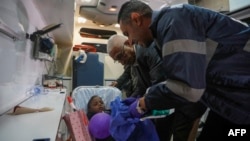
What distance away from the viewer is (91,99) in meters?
2.48

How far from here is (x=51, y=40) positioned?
109 inches

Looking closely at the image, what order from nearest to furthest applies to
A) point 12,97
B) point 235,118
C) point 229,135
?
point 235,118 < point 229,135 < point 12,97

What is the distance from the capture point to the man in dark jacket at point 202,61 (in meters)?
0.75

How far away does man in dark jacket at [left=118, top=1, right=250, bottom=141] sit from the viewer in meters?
0.75

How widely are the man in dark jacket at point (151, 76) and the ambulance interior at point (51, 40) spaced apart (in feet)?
2.54

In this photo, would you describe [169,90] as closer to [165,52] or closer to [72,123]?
[165,52]

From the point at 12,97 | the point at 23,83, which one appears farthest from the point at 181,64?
the point at 23,83

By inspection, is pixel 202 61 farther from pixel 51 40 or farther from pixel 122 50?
pixel 51 40

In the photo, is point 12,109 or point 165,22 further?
point 12,109

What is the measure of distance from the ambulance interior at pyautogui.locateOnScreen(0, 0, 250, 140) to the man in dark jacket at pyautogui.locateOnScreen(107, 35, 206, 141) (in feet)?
2.54

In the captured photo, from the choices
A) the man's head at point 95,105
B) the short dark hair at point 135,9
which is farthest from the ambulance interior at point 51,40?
the short dark hair at point 135,9

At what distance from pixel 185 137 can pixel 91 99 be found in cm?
113

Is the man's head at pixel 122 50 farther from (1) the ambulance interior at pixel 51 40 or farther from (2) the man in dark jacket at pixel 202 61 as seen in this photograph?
(2) the man in dark jacket at pixel 202 61

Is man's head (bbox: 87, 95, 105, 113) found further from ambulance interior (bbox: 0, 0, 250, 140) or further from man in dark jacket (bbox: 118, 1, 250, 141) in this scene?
man in dark jacket (bbox: 118, 1, 250, 141)
